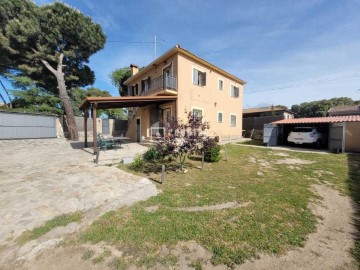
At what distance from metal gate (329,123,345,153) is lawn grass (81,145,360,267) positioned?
810 centimetres

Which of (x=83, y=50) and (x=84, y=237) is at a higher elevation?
(x=83, y=50)

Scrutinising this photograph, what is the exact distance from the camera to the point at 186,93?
1345 cm

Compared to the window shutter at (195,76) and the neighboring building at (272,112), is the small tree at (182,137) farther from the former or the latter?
the neighboring building at (272,112)

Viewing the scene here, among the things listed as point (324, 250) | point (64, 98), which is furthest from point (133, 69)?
point (324, 250)

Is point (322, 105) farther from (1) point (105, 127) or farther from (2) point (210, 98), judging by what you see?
(1) point (105, 127)

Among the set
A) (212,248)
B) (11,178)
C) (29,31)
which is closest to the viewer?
(212,248)

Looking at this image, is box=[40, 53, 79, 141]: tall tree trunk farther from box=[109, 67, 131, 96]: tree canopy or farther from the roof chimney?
box=[109, 67, 131, 96]: tree canopy

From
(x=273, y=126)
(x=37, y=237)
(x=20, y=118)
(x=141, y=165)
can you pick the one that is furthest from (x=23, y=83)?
(x=273, y=126)

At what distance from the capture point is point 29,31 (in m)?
16.9

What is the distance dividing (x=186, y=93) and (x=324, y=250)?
1187cm

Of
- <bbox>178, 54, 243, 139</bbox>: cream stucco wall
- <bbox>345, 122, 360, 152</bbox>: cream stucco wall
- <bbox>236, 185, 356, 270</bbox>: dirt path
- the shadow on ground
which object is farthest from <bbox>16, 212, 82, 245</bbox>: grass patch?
<bbox>345, 122, 360, 152</bbox>: cream stucco wall

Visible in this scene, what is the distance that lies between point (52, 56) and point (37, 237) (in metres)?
21.3

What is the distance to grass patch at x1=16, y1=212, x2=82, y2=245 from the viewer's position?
10.7ft

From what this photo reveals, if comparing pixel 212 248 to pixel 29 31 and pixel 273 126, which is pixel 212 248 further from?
pixel 29 31
